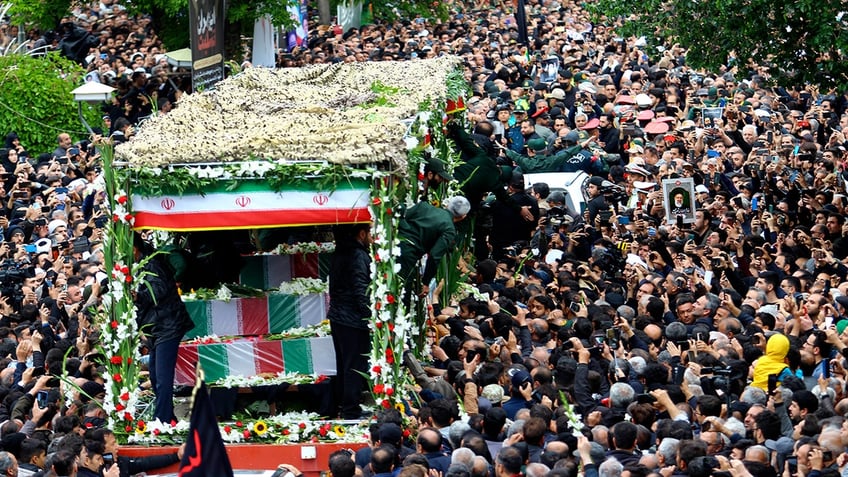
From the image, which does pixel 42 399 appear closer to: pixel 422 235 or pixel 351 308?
pixel 351 308

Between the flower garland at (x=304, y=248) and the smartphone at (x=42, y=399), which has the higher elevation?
the flower garland at (x=304, y=248)

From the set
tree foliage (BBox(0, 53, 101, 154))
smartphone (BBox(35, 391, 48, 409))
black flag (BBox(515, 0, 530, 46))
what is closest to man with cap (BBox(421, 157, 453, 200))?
smartphone (BBox(35, 391, 48, 409))

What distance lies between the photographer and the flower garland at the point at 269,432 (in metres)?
12.8

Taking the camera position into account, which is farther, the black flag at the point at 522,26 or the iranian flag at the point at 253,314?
the black flag at the point at 522,26

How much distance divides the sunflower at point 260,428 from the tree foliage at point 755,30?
8.10 m

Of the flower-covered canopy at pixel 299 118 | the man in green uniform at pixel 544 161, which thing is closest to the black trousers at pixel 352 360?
the flower-covered canopy at pixel 299 118

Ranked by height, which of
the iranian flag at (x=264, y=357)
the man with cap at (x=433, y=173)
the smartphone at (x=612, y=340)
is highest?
the man with cap at (x=433, y=173)

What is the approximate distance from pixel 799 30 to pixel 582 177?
11.5ft

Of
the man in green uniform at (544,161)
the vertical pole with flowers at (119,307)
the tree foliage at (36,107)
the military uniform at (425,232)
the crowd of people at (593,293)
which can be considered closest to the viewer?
the crowd of people at (593,293)

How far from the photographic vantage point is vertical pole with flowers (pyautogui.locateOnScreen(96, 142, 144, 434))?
12703mm

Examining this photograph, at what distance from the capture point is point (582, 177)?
67.3 feet

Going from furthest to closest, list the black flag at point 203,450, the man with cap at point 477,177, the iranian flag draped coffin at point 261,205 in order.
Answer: the man with cap at point 477,177 < the iranian flag draped coffin at point 261,205 < the black flag at point 203,450

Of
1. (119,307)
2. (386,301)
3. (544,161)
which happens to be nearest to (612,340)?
(386,301)

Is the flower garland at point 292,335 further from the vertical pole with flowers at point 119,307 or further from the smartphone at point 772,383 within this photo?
the smartphone at point 772,383
